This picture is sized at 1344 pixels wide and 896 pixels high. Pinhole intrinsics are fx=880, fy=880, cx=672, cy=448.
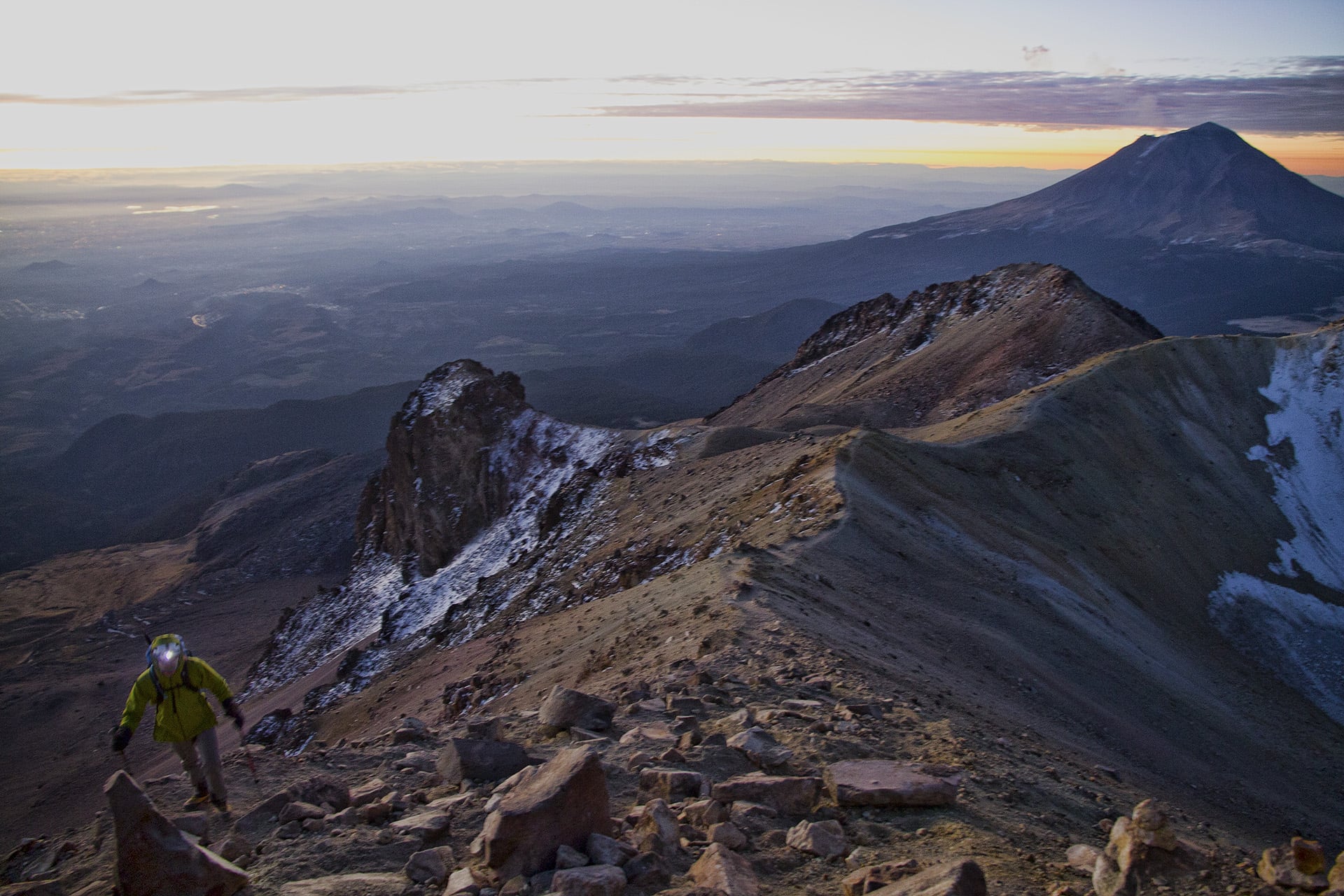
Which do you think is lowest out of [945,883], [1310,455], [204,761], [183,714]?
[1310,455]

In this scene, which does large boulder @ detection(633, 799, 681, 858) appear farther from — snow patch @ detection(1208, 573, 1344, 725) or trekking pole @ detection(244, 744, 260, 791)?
snow patch @ detection(1208, 573, 1344, 725)

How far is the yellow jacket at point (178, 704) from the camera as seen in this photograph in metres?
6.81

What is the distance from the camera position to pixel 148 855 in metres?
4.78

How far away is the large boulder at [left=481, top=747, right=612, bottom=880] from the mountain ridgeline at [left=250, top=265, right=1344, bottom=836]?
16.8 feet

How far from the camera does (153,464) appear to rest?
8662cm

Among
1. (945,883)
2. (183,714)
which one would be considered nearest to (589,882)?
(945,883)

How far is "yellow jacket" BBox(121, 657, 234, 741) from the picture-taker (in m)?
6.81

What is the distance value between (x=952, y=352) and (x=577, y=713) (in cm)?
3207

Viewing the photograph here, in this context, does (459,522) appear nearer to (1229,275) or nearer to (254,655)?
(254,655)

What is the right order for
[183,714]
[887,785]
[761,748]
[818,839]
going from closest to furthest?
1. [818,839]
2. [887,785]
3. [761,748]
4. [183,714]

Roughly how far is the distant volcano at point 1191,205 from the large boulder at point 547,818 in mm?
189485

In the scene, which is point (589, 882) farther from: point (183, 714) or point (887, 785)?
point (183, 714)

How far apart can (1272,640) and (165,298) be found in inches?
8732

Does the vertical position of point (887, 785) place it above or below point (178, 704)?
below
